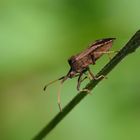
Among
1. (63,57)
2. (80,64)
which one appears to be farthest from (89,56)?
(63,57)

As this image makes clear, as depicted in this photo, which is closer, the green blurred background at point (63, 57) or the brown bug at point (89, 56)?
the brown bug at point (89, 56)

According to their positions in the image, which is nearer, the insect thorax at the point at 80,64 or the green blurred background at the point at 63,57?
the insect thorax at the point at 80,64

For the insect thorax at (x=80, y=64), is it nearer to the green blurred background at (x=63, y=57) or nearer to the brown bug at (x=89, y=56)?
the brown bug at (x=89, y=56)

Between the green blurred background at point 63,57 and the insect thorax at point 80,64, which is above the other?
the insect thorax at point 80,64

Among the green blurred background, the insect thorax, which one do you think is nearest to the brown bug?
the insect thorax

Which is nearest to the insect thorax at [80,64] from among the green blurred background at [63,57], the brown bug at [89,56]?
the brown bug at [89,56]

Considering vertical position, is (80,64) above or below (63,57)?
above

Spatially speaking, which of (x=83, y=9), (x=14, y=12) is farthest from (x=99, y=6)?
(x=14, y=12)

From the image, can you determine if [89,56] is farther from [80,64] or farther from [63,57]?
[63,57]

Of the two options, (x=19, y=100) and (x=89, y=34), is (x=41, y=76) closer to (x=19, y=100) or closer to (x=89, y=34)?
(x=19, y=100)

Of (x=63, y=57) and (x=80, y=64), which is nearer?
(x=80, y=64)

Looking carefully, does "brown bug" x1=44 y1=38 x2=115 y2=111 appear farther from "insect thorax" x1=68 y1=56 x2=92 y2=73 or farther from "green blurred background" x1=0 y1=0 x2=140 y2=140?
"green blurred background" x1=0 y1=0 x2=140 y2=140
